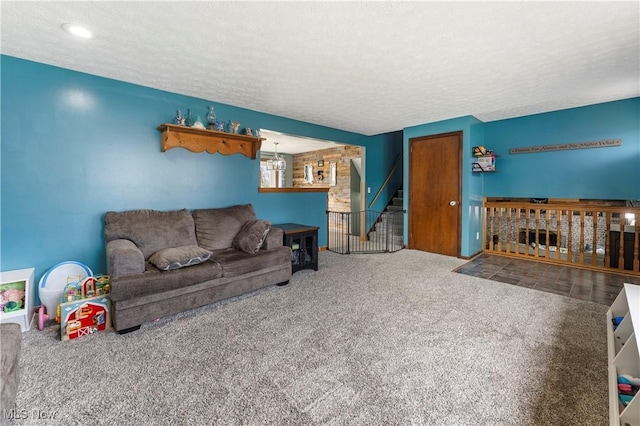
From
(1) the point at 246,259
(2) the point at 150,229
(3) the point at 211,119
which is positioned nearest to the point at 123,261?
(2) the point at 150,229

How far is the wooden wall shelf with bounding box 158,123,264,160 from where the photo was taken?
3377 millimetres

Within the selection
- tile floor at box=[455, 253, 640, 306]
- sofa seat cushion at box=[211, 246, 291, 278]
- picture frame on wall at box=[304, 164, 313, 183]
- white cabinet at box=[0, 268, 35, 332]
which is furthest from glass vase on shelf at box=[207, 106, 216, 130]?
picture frame on wall at box=[304, 164, 313, 183]

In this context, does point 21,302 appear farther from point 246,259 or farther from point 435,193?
point 435,193

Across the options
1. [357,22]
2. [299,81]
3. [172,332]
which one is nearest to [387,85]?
[299,81]

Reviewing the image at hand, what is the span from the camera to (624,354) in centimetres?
164

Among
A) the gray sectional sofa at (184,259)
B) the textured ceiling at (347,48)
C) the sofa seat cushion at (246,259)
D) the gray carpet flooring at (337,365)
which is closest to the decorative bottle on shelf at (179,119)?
the textured ceiling at (347,48)

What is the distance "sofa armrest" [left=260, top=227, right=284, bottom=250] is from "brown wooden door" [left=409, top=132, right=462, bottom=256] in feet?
10.1

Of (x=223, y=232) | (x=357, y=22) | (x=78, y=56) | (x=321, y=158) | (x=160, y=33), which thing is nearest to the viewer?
(x=357, y=22)

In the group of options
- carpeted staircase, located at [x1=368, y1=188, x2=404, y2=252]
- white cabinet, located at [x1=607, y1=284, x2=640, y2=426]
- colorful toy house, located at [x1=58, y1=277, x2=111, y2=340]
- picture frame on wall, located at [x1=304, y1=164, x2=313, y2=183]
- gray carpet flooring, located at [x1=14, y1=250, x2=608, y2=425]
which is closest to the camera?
white cabinet, located at [x1=607, y1=284, x2=640, y2=426]

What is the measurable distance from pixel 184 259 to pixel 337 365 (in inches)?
67.6

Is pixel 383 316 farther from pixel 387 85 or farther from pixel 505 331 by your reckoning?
pixel 387 85

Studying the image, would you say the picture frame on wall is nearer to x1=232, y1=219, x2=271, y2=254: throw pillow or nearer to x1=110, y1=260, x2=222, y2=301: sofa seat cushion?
x1=232, y1=219, x2=271, y2=254: throw pillow

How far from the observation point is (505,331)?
234 cm

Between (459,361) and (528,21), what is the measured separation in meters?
2.49
